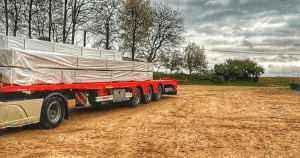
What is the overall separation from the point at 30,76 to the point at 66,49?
3070 mm

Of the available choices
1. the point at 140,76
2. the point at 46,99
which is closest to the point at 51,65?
the point at 46,99

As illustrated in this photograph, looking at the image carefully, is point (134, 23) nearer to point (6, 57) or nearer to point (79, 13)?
point (79, 13)

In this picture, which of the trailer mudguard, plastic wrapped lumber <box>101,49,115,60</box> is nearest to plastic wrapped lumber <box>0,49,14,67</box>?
the trailer mudguard

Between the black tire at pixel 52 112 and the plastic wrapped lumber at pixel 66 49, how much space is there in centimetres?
245

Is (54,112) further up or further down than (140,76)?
further down

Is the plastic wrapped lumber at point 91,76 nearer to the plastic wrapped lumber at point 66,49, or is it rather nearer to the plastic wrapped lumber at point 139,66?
the plastic wrapped lumber at point 66,49

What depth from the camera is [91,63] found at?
935cm

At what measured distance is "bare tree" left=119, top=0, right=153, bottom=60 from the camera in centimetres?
3256

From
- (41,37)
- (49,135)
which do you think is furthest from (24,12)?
(49,135)

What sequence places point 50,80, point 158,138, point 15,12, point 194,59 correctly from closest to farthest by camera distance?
1. point 158,138
2. point 50,80
3. point 15,12
4. point 194,59

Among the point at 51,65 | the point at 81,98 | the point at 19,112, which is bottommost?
the point at 19,112

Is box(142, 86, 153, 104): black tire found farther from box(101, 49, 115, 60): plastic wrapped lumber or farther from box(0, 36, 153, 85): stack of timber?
box(101, 49, 115, 60): plastic wrapped lumber

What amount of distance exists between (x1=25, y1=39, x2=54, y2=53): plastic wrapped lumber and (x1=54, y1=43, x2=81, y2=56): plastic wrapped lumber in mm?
287

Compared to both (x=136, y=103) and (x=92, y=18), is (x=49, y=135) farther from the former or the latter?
(x=92, y=18)
